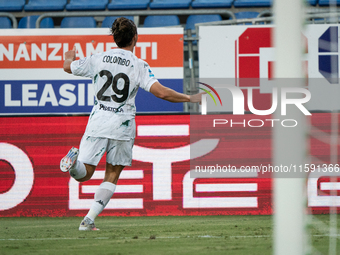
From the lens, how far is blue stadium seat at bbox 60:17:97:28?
26.3 feet

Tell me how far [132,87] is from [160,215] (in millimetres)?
1917

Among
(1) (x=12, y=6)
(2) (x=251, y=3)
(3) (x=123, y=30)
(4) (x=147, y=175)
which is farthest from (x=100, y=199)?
(1) (x=12, y=6)

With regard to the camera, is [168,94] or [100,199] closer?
[168,94]

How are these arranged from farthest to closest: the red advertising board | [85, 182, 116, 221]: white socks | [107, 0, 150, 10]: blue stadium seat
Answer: [107, 0, 150, 10]: blue stadium seat < the red advertising board < [85, 182, 116, 221]: white socks

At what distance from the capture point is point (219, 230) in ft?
12.8

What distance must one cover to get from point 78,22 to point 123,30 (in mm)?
4802

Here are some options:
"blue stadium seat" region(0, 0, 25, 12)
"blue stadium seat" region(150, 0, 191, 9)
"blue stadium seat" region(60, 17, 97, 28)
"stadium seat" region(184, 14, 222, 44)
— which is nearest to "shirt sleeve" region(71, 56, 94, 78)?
"blue stadium seat" region(60, 17, 97, 28)

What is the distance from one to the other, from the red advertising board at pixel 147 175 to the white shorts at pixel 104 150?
1480mm

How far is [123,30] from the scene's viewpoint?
11.8 ft

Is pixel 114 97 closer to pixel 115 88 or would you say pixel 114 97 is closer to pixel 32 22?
pixel 115 88

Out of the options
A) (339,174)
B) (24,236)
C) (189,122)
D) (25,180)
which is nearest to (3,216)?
(25,180)

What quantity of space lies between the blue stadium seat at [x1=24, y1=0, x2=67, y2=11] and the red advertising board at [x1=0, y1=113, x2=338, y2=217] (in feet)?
12.4

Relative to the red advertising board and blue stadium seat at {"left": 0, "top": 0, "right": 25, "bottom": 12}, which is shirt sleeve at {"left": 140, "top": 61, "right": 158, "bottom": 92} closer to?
the red advertising board

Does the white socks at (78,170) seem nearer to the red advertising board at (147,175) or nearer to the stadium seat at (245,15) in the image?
the red advertising board at (147,175)
